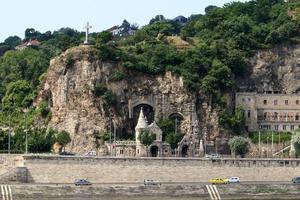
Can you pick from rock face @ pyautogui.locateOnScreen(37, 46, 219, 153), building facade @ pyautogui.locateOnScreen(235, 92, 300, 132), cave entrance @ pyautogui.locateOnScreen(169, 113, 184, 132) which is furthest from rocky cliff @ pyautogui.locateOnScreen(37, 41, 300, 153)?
building facade @ pyautogui.locateOnScreen(235, 92, 300, 132)

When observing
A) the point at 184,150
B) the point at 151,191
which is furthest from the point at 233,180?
the point at 184,150

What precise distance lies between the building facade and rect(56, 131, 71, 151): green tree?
18.6 meters

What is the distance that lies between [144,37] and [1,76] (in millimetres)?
21398

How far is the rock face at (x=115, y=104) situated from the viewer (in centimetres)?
11125

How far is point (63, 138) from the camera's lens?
107875mm

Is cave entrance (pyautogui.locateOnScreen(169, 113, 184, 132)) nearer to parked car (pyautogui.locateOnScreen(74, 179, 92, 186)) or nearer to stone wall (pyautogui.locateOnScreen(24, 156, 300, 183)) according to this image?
stone wall (pyautogui.locateOnScreen(24, 156, 300, 183))

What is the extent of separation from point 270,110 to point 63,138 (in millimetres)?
23229

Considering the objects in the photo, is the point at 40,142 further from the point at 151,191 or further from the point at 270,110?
the point at 270,110

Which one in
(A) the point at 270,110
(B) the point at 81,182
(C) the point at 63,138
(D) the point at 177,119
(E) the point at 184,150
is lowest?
(B) the point at 81,182

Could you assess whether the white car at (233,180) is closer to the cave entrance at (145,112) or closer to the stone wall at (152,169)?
the stone wall at (152,169)

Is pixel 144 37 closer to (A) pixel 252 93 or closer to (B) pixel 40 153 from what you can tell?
(A) pixel 252 93

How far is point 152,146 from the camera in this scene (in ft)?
352

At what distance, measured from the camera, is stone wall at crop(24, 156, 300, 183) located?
95500 mm


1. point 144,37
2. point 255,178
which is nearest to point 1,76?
point 144,37
